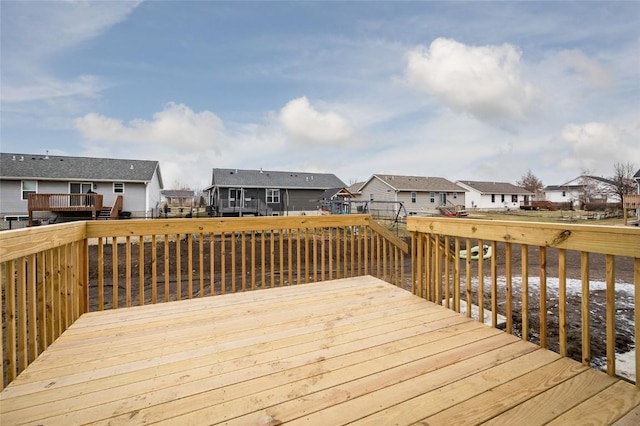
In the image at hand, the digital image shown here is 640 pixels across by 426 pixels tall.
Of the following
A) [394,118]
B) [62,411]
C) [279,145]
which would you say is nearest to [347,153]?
[279,145]

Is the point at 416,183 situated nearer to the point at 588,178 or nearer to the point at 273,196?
the point at 273,196

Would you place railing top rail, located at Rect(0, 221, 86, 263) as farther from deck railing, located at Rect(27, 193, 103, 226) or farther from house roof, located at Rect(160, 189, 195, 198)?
house roof, located at Rect(160, 189, 195, 198)

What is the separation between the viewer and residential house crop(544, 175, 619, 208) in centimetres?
2694

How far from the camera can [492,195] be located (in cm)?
3481

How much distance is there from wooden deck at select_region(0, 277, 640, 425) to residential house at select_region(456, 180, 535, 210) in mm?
35408

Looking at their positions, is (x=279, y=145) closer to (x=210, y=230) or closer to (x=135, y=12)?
(x=135, y=12)

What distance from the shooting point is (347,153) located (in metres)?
25.0

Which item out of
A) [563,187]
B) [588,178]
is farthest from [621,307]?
[563,187]

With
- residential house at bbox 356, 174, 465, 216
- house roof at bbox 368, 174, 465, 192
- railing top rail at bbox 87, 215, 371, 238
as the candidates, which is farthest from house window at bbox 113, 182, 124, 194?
house roof at bbox 368, 174, 465, 192

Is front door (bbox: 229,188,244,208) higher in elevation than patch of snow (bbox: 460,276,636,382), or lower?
higher

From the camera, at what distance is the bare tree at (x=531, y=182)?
144ft

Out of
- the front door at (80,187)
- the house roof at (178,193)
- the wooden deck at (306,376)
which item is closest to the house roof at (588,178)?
the wooden deck at (306,376)

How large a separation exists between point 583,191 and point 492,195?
10.5 meters

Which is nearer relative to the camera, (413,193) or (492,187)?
(413,193)
